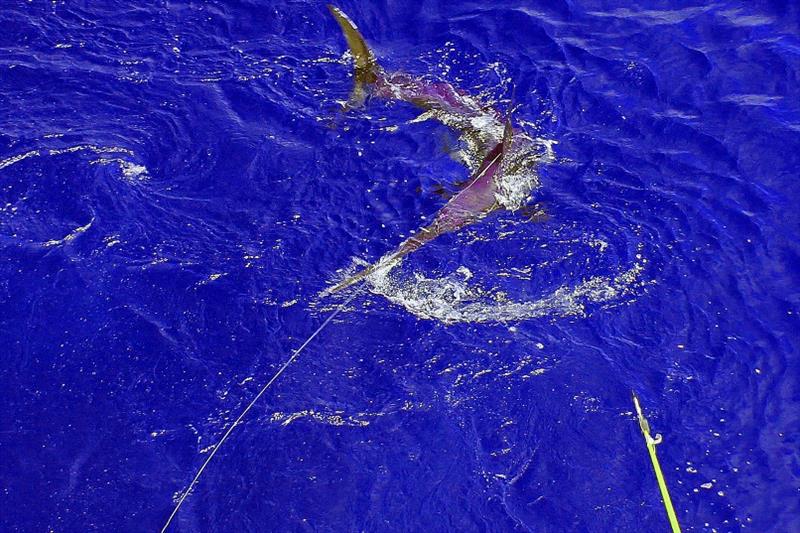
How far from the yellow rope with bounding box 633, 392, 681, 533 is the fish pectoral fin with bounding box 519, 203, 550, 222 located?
1684mm

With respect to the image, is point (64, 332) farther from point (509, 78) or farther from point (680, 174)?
point (680, 174)

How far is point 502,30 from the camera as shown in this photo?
7.97m

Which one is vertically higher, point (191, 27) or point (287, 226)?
point (191, 27)

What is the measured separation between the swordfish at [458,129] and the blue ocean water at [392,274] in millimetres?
131

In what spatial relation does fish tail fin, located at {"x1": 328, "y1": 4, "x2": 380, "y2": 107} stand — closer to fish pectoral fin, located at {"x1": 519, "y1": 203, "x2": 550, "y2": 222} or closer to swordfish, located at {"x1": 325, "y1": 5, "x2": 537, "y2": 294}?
swordfish, located at {"x1": 325, "y1": 5, "x2": 537, "y2": 294}

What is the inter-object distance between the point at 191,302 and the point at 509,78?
12.4 feet

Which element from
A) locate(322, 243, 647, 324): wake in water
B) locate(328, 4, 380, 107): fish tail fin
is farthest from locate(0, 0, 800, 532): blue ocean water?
locate(328, 4, 380, 107): fish tail fin

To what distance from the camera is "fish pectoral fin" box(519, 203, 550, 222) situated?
648 centimetres

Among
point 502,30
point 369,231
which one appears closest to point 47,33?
point 369,231

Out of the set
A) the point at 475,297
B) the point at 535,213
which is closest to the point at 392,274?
the point at 475,297

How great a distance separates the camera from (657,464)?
17.0 feet

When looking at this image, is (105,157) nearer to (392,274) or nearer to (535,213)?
(392,274)

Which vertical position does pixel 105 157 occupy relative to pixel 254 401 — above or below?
above

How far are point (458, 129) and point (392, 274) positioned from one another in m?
1.88
